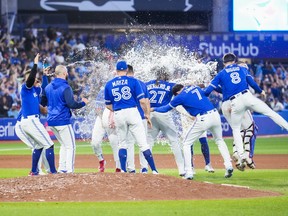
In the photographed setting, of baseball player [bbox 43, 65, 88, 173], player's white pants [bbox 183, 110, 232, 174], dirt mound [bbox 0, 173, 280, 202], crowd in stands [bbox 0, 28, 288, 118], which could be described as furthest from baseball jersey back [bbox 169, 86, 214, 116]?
crowd in stands [bbox 0, 28, 288, 118]

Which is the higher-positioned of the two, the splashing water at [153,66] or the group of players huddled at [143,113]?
the splashing water at [153,66]

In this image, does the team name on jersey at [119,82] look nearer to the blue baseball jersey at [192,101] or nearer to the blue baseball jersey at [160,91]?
the blue baseball jersey at [192,101]

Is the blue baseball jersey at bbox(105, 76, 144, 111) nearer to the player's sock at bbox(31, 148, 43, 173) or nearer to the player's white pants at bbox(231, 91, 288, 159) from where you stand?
the player's sock at bbox(31, 148, 43, 173)

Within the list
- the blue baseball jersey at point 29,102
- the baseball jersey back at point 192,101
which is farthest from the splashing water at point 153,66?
the blue baseball jersey at point 29,102

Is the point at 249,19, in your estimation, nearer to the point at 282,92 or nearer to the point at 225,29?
the point at 225,29

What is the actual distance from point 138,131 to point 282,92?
23087 millimetres

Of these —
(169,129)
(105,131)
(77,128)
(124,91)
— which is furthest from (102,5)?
(124,91)

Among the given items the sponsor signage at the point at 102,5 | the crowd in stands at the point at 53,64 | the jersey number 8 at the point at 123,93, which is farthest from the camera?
the sponsor signage at the point at 102,5

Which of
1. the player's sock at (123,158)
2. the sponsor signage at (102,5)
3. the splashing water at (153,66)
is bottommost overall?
the player's sock at (123,158)

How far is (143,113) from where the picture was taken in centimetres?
1748

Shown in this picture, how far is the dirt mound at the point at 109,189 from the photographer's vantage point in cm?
1355

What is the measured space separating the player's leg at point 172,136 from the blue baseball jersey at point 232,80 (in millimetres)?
1136

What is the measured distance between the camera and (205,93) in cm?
1741

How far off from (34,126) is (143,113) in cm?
226
